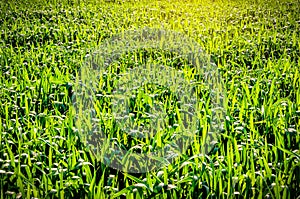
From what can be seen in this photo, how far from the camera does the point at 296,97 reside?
13.4 feet

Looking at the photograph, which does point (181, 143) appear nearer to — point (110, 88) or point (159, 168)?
point (159, 168)

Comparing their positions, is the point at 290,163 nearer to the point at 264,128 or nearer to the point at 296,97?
the point at 264,128

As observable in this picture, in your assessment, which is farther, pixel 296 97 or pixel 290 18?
pixel 290 18

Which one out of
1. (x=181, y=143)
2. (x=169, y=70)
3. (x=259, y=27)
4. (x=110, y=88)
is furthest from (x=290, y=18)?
(x=181, y=143)

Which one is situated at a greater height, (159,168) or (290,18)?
(290,18)

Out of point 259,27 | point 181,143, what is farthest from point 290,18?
point 181,143

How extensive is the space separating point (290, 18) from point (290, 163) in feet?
25.7

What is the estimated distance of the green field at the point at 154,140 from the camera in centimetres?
242

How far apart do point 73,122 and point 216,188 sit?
5.02 feet

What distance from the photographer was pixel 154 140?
9.94ft

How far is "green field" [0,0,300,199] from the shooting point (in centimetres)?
242

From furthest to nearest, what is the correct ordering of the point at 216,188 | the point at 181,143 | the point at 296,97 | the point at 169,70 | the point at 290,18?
the point at 290,18 < the point at 169,70 < the point at 296,97 < the point at 181,143 < the point at 216,188

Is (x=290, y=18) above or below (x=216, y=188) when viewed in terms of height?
above

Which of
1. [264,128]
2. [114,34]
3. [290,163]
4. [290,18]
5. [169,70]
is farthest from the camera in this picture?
[290,18]
